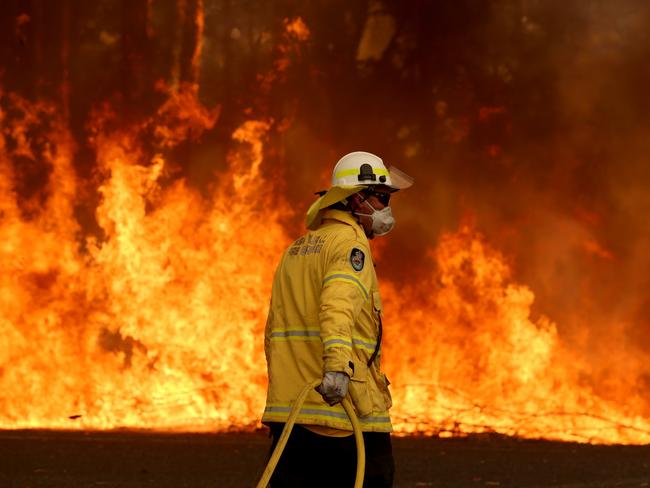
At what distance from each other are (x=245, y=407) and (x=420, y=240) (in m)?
2.56

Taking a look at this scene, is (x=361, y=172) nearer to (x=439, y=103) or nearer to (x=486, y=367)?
(x=486, y=367)

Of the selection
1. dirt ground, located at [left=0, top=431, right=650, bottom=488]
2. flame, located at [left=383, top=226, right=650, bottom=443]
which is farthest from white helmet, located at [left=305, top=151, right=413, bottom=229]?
flame, located at [left=383, top=226, right=650, bottom=443]

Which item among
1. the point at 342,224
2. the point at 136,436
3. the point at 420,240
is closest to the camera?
the point at 342,224

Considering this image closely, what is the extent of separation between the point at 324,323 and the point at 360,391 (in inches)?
11.8

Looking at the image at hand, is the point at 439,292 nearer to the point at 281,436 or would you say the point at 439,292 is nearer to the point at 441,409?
the point at 441,409

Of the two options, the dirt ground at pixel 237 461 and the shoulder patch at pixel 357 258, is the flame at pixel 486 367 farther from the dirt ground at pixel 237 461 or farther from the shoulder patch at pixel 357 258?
the shoulder patch at pixel 357 258

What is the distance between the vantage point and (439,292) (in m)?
13.0

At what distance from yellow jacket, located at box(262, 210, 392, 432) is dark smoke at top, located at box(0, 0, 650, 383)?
856 centimetres

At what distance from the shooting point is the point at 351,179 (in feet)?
15.9

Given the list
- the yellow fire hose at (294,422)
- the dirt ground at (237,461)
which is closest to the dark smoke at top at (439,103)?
the dirt ground at (237,461)

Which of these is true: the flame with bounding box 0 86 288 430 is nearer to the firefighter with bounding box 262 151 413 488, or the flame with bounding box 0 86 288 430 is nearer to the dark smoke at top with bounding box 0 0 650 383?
the dark smoke at top with bounding box 0 0 650 383

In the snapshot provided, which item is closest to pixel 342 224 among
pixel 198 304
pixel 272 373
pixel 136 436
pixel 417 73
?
pixel 272 373

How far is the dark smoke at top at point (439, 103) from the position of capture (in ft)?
43.1

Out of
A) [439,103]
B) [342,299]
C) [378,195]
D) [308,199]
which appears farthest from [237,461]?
[342,299]
